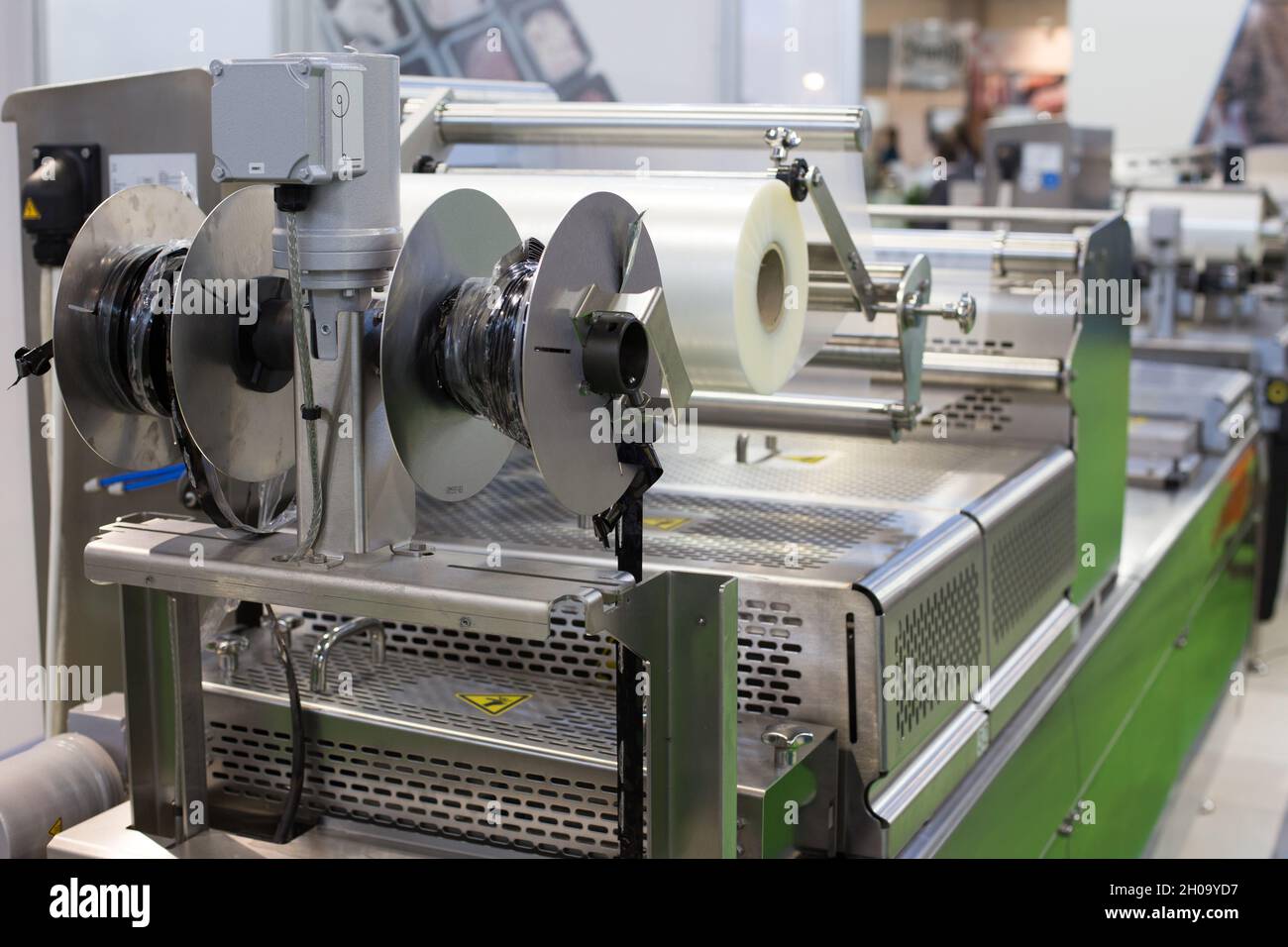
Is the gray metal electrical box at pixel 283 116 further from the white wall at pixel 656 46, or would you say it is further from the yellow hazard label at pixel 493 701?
the white wall at pixel 656 46

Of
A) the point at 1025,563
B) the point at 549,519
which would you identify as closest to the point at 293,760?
the point at 549,519

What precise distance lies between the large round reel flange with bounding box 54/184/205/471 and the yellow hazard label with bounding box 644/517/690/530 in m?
0.69

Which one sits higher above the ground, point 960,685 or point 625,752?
point 625,752

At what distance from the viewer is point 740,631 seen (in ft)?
5.04

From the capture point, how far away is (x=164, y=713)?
142cm

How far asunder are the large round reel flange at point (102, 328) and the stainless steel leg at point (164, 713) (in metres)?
0.22

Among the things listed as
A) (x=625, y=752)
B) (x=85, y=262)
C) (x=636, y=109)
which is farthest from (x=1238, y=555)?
(x=85, y=262)

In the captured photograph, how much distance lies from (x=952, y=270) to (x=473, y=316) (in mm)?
1594

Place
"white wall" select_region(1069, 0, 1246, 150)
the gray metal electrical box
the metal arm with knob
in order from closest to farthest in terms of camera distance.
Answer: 1. the gray metal electrical box
2. the metal arm with knob
3. "white wall" select_region(1069, 0, 1246, 150)

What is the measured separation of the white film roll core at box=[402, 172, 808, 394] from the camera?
4.61 feet

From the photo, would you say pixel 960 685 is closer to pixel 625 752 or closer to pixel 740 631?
pixel 740 631

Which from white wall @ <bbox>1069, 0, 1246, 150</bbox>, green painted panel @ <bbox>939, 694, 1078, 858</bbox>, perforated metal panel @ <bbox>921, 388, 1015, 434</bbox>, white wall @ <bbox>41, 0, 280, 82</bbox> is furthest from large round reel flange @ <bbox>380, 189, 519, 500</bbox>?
white wall @ <bbox>1069, 0, 1246, 150</bbox>

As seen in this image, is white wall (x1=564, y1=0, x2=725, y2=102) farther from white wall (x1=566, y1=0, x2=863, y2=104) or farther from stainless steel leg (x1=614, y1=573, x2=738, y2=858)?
stainless steel leg (x1=614, y1=573, x2=738, y2=858)

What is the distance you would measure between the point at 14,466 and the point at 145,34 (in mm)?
925
